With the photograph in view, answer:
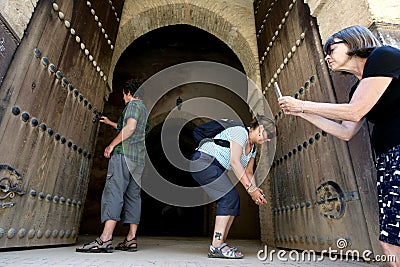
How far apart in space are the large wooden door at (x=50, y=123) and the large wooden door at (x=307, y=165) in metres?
1.72

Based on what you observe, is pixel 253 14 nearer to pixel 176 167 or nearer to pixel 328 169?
pixel 328 169

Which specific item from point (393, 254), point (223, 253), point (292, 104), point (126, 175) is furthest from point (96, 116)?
point (393, 254)

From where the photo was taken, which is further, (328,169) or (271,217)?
(271,217)

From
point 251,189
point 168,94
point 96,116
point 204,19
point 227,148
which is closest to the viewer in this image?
point 251,189

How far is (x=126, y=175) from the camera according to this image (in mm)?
2350

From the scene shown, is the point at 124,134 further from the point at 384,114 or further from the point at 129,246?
the point at 384,114

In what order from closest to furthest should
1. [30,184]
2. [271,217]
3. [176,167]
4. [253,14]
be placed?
[30,184] → [271,217] → [253,14] → [176,167]

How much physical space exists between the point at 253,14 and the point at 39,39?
2584mm

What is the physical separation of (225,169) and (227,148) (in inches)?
6.2

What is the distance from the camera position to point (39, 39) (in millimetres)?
2057

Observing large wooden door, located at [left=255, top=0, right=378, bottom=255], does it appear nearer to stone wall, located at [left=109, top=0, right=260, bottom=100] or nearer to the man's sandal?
stone wall, located at [left=109, top=0, right=260, bottom=100]

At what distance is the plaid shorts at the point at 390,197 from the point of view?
1052 mm

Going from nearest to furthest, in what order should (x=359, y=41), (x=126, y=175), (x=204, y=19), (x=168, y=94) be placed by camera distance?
(x=359, y=41), (x=126, y=175), (x=204, y=19), (x=168, y=94)

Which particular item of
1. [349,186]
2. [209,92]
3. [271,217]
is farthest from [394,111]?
[209,92]
